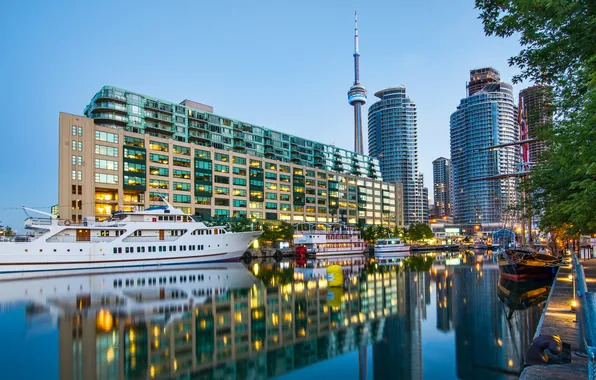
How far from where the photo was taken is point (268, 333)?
21.2 meters

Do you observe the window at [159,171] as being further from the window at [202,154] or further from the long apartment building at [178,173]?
the window at [202,154]

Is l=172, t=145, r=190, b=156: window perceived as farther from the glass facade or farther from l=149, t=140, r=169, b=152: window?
the glass facade

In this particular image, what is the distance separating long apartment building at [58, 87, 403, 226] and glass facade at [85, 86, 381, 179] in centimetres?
30

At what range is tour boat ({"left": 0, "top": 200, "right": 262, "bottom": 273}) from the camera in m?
59.2

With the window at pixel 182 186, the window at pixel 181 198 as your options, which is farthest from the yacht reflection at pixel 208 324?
the window at pixel 182 186

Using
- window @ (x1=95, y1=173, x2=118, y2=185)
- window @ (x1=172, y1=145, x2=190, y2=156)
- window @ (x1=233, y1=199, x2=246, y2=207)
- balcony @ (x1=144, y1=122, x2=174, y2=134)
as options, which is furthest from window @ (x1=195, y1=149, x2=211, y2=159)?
window @ (x1=95, y1=173, x2=118, y2=185)

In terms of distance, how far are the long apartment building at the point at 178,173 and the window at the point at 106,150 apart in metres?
0.20

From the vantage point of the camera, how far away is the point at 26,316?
87.5 feet

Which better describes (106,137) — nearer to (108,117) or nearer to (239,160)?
(108,117)

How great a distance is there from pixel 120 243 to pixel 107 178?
2996cm

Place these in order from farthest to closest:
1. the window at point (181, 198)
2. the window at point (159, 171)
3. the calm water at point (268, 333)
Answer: the window at point (181, 198) → the window at point (159, 171) → the calm water at point (268, 333)

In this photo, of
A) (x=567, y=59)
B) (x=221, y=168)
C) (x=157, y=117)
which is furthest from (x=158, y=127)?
(x=567, y=59)

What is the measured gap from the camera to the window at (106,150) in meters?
90.1

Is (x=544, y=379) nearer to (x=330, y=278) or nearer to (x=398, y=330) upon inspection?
(x=398, y=330)
